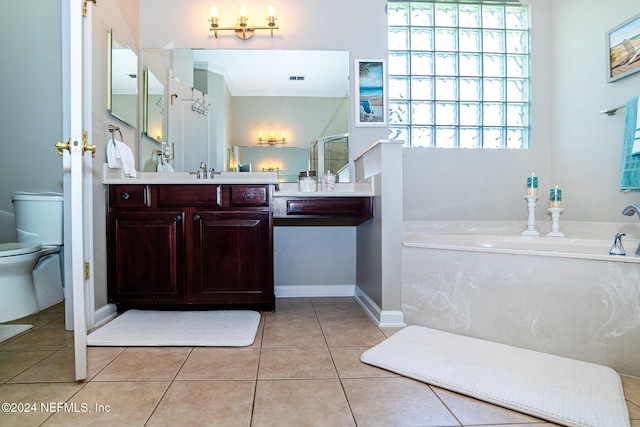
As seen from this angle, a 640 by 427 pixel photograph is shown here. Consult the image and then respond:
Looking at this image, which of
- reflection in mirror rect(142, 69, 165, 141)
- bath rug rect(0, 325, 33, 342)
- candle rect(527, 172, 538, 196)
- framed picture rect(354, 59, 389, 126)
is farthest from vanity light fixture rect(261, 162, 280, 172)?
candle rect(527, 172, 538, 196)

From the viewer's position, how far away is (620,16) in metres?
2.22

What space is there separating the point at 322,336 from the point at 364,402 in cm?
68

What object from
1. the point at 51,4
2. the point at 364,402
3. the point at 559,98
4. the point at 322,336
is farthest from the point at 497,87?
the point at 51,4

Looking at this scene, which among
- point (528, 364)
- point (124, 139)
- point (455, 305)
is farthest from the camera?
point (124, 139)

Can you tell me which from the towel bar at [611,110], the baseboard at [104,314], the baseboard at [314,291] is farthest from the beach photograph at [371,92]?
the baseboard at [104,314]

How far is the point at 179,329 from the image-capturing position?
1.92 metres

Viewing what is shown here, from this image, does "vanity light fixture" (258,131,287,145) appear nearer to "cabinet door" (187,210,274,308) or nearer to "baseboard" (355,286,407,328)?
"cabinet door" (187,210,274,308)

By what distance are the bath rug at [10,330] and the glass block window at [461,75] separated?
2724mm

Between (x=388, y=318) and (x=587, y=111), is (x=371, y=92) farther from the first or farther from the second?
(x=388, y=318)

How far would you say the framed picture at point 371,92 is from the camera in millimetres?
2691

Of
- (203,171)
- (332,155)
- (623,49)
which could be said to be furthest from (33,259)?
(623,49)

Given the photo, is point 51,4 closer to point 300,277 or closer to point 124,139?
point 124,139

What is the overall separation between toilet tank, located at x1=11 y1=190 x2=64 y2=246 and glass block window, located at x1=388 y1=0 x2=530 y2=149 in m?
2.47

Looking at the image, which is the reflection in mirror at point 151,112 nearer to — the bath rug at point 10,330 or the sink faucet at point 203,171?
the sink faucet at point 203,171
